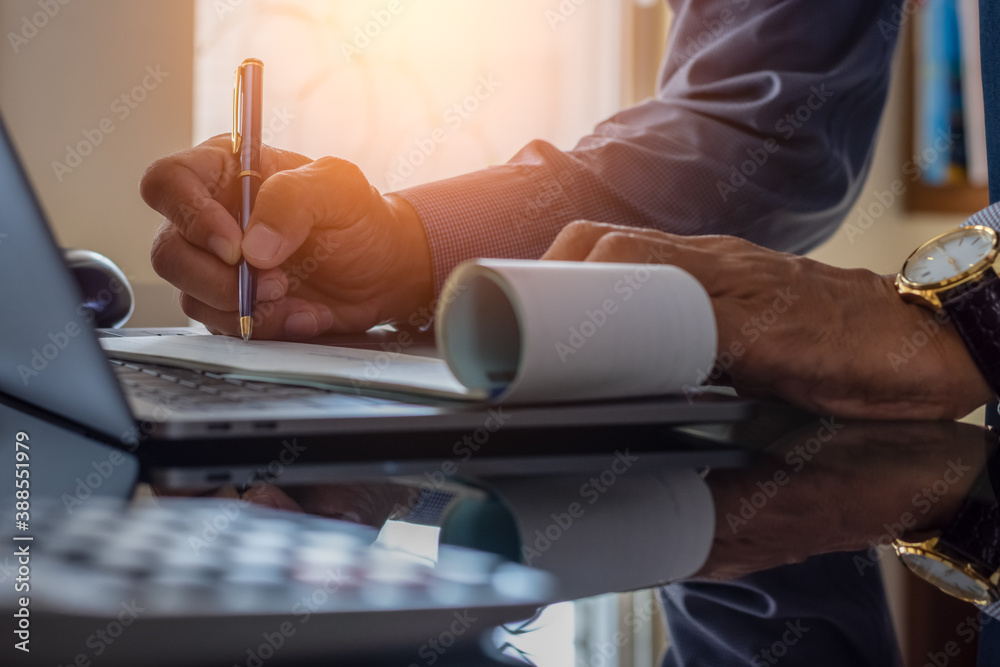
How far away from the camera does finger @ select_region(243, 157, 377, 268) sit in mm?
712

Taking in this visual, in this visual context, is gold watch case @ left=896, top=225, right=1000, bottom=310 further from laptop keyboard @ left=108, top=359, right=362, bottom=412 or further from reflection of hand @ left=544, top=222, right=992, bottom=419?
laptop keyboard @ left=108, top=359, right=362, bottom=412

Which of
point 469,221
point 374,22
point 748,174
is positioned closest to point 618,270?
point 469,221

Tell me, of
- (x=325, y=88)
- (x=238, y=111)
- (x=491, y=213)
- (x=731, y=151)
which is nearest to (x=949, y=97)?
(x=325, y=88)

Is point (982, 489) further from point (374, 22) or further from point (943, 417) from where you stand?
point (374, 22)

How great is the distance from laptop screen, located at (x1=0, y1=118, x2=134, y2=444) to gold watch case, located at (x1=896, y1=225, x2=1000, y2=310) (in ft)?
1.52

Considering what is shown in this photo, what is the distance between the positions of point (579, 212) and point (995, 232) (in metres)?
0.48

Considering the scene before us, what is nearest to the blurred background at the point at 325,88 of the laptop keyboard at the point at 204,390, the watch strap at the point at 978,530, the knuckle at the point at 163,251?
the knuckle at the point at 163,251

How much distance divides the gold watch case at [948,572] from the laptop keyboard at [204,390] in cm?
23

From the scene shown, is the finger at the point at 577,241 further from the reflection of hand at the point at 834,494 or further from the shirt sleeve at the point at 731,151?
the shirt sleeve at the point at 731,151

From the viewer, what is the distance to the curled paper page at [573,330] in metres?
0.37

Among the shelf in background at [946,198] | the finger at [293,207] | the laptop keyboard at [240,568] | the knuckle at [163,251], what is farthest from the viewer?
the shelf in background at [946,198]

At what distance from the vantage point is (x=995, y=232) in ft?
1.73

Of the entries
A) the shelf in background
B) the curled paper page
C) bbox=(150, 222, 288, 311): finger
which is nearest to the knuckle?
bbox=(150, 222, 288, 311): finger

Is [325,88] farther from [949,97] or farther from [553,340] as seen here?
[553,340]
